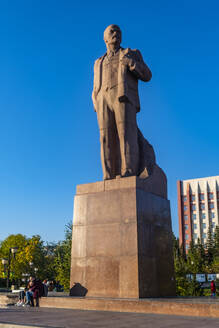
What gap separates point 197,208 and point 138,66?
9124cm

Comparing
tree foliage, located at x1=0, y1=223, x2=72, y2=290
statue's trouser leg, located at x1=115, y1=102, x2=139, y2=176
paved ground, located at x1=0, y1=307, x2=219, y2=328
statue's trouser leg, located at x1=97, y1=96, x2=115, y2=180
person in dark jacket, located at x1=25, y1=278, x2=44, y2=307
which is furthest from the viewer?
tree foliage, located at x1=0, y1=223, x2=72, y2=290

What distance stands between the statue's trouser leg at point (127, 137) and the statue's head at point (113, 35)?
7.16 feet

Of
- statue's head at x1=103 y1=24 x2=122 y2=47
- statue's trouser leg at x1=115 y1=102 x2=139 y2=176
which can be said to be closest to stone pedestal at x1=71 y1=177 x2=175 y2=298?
statue's trouser leg at x1=115 y1=102 x2=139 y2=176

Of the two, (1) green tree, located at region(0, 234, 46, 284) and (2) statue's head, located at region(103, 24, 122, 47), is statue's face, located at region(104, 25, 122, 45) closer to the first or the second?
(2) statue's head, located at region(103, 24, 122, 47)

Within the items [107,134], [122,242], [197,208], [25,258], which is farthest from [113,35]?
[197,208]

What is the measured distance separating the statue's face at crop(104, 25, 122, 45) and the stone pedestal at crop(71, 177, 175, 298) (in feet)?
15.5

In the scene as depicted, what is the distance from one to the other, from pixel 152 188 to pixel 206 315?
14.5ft

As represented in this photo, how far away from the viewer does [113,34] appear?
11469mm

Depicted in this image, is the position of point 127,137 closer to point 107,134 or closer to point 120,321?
point 107,134

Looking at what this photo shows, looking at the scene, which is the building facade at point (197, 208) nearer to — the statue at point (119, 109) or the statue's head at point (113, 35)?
the statue at point (119, 109)

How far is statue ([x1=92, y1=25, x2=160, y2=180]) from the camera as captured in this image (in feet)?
35.8

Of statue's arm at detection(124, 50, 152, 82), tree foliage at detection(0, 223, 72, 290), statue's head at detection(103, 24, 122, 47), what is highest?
statue's head at detection(103, 24, 122, 47)

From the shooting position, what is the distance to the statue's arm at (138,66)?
10.9 meters

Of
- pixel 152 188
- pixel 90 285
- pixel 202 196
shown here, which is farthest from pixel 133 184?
A: pixel 202 196
